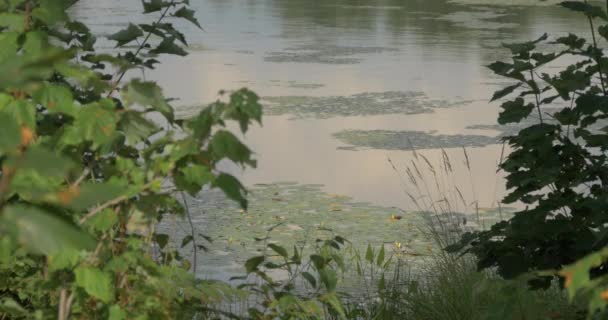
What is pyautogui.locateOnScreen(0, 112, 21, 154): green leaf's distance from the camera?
2.41 ft

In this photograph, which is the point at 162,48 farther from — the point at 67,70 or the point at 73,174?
the point at 67,70

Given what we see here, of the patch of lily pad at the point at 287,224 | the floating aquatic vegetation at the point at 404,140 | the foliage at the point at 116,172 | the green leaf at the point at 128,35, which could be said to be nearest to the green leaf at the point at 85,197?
the foliage at the point at 116,172

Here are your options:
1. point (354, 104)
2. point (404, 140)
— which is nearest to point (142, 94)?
point (404, 140)

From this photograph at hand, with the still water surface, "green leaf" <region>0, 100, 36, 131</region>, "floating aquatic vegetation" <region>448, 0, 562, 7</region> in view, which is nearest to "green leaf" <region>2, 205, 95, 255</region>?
"green leaf" <region>0, 100, 36, 131</region>

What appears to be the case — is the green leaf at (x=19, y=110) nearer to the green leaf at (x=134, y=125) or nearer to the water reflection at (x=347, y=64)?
the green leaf at (x=134, y=125)

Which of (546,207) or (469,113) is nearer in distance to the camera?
(546,207)

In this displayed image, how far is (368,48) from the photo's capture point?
38.1ft

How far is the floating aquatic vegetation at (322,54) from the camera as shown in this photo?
34.6ft

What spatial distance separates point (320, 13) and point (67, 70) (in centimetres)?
1460

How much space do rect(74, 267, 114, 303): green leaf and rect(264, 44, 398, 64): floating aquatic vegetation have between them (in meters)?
8.90

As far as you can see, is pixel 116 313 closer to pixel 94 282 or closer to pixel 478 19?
pixel 94 282

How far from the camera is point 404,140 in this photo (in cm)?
686

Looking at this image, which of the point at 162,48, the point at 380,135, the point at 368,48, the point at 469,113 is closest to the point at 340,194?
the point at 380,135

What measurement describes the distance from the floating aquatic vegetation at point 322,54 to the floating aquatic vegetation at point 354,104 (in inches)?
79.1
